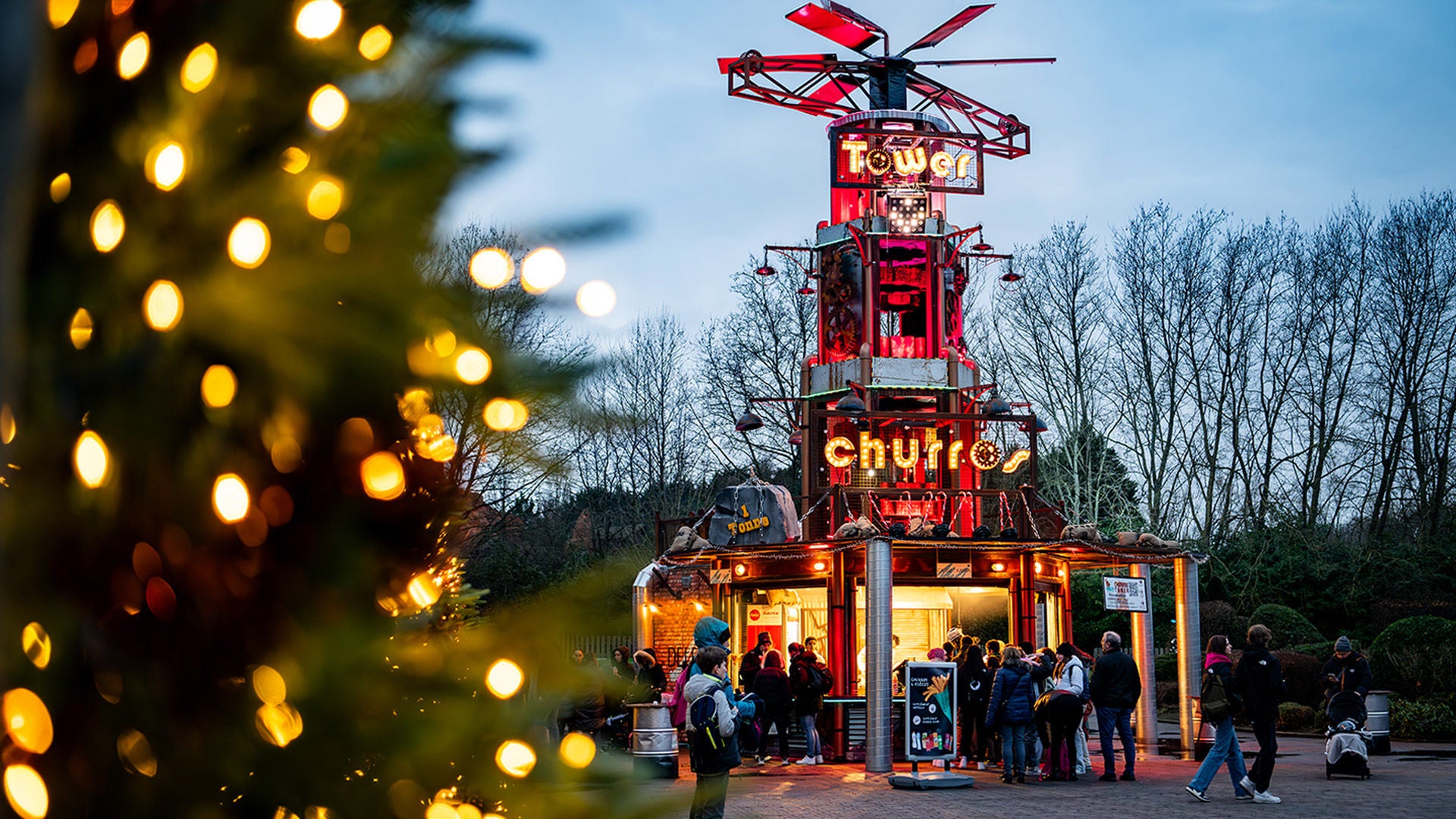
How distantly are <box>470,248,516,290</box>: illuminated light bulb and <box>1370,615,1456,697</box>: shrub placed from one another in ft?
84.7

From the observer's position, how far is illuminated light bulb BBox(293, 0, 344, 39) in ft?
4.56

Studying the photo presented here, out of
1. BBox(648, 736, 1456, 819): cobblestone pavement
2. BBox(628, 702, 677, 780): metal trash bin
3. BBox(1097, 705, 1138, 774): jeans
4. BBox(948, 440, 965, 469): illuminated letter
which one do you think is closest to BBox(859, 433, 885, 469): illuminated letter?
A: BBox(948, 440, 965, 469): illuminated letter

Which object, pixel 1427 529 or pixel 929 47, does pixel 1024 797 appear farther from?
pixel 1427 529

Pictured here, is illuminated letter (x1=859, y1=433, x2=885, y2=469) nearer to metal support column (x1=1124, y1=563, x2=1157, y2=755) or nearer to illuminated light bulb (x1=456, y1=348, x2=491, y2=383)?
metal support column (x1=1124, y1=563, x2=1157, y2=755)

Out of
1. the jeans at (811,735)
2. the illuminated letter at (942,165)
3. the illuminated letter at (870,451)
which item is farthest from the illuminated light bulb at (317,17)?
the illuminated letter at (942,165)

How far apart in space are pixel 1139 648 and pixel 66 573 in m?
19.8

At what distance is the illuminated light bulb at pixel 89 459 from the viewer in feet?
3.96

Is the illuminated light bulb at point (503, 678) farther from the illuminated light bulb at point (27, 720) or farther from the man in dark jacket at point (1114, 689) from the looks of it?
the man in dark jacket at point (1114, 689)

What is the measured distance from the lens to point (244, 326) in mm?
1191

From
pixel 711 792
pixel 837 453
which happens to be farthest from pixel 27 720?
pixel 837 453

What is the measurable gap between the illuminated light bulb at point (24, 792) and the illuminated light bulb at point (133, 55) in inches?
25.6

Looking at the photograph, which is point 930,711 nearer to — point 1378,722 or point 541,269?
point 1378,722

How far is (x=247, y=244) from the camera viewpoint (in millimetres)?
1223

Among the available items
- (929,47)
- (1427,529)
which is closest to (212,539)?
(929,47)
